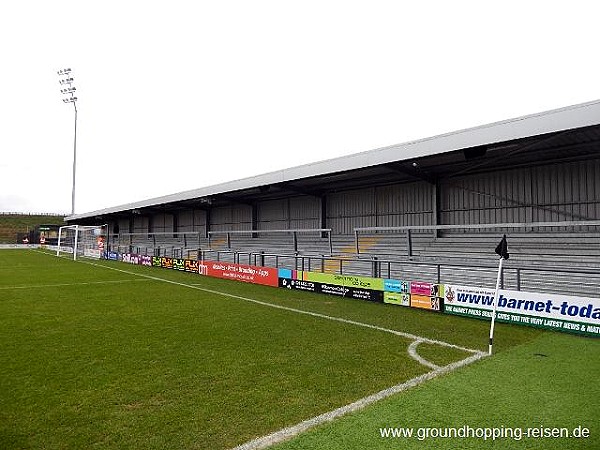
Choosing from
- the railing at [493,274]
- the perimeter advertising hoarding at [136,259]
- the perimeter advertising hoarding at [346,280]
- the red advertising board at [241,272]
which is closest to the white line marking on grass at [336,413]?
the railing at [493,274]

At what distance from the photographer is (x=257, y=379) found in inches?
224

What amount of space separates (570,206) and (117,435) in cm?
1547

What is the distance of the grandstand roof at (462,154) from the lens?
1084 centimetres

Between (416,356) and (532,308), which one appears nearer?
(416,356)

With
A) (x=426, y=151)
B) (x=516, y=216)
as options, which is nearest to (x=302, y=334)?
(x=426, y=151)

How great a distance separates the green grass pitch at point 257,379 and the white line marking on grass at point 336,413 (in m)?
0.11

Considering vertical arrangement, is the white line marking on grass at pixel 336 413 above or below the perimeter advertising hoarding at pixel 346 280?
below

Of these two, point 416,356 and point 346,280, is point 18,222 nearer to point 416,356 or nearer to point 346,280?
point 346,280

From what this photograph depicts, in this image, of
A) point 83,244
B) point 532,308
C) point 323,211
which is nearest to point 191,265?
point 323,211

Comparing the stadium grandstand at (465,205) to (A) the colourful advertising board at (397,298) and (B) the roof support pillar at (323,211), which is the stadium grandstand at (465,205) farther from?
(A) the colourful advertising board at (397,298)

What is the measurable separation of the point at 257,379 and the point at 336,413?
5.08 feet

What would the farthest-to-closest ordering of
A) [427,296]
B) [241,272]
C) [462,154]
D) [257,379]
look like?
[241,272], [462,154], [427,296], [257,379]

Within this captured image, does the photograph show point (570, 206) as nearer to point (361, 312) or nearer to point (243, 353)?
point (361, 312)

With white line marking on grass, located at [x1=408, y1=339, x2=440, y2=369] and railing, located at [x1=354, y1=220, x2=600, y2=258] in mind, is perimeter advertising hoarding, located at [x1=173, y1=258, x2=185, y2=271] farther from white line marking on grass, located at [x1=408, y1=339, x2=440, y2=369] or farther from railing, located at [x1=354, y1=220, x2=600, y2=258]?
white line marking on grass, located at [x1=408, y1=339, x2=440, y2=369]
